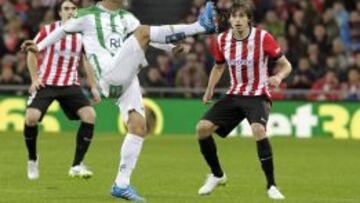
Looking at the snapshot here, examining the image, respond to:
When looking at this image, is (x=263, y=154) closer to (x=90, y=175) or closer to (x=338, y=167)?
(x=90, y=175)

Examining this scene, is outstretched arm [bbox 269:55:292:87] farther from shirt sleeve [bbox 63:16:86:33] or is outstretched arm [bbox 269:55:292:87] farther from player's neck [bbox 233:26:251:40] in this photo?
shirt sleeve [bbox 63:16:86:33]

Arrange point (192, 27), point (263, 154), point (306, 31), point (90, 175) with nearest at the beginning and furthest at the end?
point (192, 27) → point (263, 154) → point (90, 175) → point (306, 31)

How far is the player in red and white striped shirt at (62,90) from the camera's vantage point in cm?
1527

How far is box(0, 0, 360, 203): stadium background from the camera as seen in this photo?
18234 mm

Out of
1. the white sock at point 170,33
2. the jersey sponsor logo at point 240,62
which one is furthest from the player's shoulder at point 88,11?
the jersey sponsor logo at point 240,62

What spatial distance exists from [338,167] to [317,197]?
490 cm

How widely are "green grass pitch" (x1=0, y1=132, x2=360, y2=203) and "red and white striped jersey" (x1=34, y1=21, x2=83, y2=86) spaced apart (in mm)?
1307

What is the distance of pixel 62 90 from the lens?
15.7m

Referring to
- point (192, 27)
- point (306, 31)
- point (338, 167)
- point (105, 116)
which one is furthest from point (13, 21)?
point (192, 27)

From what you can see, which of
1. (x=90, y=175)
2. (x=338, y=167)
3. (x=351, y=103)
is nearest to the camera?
(x=90, y=175)

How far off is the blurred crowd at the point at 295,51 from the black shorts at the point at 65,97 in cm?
1024

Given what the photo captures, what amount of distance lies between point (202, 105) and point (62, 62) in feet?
31.8

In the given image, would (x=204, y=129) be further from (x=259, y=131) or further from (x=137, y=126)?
(x=137, y=126)

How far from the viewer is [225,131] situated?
520 inches
